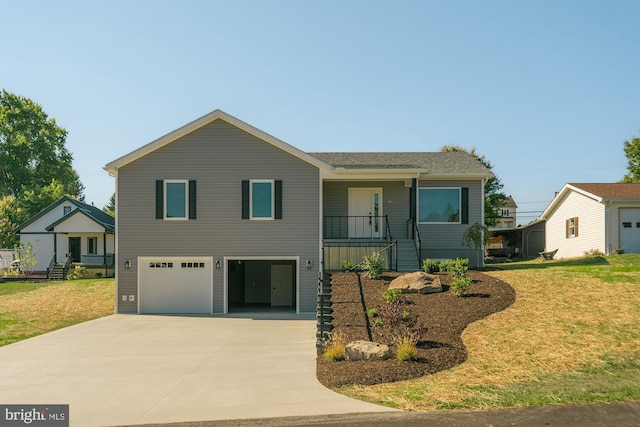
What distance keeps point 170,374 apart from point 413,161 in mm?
16033

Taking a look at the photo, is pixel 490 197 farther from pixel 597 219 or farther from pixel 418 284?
pixel 418 284

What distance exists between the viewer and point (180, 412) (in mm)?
7621

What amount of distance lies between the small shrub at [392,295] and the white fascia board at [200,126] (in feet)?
19.3

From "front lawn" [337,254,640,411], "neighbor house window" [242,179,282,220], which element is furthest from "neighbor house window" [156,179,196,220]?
"front lawn" [337,254,640,411]

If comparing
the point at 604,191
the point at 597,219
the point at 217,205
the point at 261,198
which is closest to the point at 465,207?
the point at 261,198

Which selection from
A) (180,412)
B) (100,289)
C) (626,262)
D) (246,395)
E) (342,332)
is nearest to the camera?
(180,412)

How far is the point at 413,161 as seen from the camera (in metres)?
23.5

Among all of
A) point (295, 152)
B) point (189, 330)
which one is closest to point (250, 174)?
point (295, 152)

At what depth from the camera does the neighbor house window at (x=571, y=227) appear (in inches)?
1143

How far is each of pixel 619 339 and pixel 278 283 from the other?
13747 millimetres

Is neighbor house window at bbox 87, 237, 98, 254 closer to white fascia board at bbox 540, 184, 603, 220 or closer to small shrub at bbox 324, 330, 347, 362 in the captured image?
small shrub at bbox 324, 330, 347, 362

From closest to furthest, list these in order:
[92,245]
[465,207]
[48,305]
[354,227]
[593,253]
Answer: [48,305] < [465,207] < [354,227] < [593,253] < [92,245]

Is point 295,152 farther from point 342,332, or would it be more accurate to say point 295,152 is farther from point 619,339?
point 619,339

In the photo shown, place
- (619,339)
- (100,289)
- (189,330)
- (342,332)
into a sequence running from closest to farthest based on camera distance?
1. (619,339)
2. (342,332)
3. (189,330)
4. (100,289)
